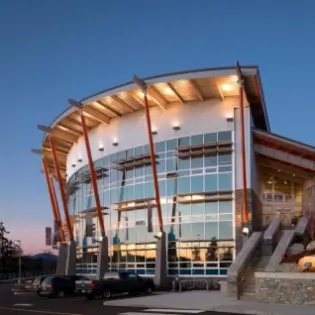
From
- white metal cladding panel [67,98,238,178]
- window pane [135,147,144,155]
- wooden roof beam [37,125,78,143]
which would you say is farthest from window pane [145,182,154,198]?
wooden roof beam [37,125,78,143]

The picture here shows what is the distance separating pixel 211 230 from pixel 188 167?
495 cm

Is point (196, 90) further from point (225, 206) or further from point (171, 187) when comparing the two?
point (225, 206)

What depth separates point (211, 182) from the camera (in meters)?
39.7

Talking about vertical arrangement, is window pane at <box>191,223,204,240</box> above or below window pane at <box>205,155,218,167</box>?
below

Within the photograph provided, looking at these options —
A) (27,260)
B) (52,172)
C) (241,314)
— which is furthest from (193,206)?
(27,260)

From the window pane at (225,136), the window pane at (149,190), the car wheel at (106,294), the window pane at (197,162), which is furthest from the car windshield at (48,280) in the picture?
the window pane at (225,136)

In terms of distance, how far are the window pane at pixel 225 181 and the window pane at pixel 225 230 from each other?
2.50 m

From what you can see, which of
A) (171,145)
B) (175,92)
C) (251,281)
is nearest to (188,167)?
(171,145)

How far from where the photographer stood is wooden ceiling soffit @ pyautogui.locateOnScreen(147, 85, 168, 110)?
40500 millimetres

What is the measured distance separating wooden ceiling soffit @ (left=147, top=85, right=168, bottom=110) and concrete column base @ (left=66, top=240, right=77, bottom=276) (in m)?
15.2

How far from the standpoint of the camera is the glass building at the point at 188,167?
3916 centimetres

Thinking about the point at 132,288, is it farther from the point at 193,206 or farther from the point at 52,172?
the point at 52,172

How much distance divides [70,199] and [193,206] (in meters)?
18.6

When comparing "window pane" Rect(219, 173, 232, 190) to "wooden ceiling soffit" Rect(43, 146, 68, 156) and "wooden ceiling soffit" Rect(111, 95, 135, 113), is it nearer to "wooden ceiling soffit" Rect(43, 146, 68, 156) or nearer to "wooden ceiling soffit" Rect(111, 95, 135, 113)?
"wooden ceiling soffit" Rect(111, 95, 135, 113)
